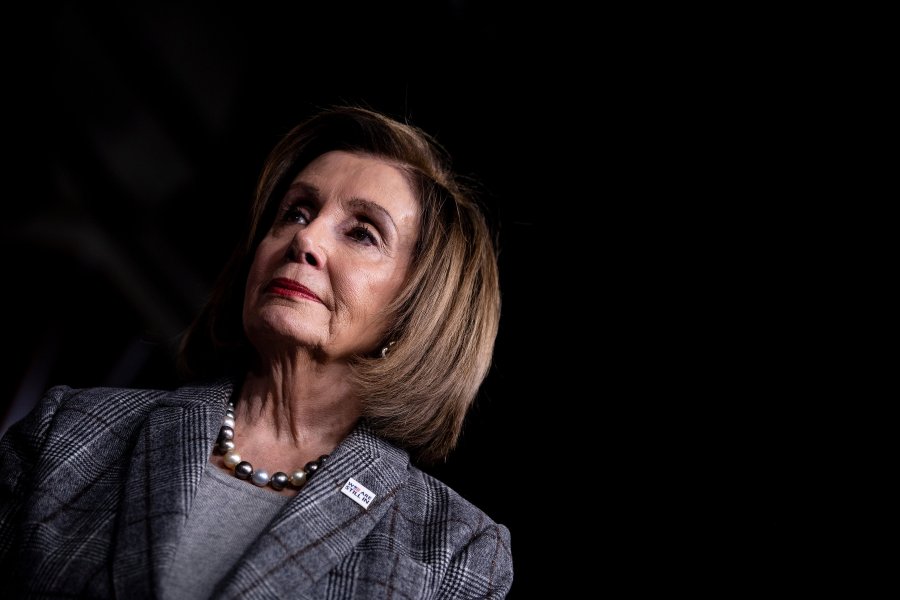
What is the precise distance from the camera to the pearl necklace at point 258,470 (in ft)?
4.48

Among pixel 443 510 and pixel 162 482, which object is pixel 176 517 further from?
pixel 443 510

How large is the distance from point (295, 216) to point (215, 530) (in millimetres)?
701

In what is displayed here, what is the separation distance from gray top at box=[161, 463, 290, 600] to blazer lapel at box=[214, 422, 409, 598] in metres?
0.07

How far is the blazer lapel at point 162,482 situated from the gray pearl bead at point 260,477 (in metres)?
0.10

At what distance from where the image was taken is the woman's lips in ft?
4.76

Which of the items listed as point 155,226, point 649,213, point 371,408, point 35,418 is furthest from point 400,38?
point 155,226

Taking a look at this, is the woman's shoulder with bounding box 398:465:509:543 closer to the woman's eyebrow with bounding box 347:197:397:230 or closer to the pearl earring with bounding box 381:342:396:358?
the pearl earring with bounding box 381:342:396:358

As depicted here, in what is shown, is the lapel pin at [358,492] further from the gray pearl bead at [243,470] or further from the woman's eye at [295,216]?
the woman's eye at [295,216]

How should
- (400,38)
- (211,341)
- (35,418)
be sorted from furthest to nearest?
(400,38) → (211,341) → (35,418)

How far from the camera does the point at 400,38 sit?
6.59 ft

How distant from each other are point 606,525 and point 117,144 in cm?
240

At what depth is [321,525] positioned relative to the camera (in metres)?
1.26

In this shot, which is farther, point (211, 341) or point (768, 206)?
point (211, 341)

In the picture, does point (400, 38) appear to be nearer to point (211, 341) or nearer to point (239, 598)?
point (211, 341)
